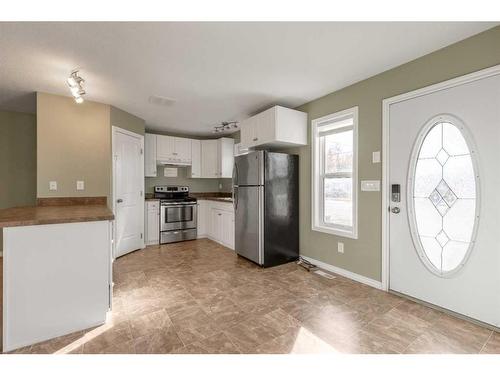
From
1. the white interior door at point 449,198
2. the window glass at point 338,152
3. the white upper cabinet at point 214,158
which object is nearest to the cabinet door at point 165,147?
the white upper cabinet at point 214,158

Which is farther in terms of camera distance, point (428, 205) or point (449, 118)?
point (428, 205)

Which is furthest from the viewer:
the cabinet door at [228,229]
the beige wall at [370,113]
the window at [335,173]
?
the cabinet door at [228,229]

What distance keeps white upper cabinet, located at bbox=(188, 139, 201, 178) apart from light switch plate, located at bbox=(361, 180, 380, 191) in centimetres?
373

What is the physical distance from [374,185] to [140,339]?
104 inches

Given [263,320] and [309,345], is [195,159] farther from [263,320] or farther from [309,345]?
[309,345]

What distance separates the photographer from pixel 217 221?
4621 mm

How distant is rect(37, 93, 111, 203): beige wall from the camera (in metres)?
2.98

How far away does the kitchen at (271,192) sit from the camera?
171 centimetres

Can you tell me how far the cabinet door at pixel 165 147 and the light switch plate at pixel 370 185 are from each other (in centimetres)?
388

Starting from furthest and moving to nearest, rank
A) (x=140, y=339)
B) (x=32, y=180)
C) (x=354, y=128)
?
(x=32, y=180) → (x=354, y=128) → (x=140, y=339)

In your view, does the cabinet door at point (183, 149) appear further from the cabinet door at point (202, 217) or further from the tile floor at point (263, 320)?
the tile floor at point (263, 320)

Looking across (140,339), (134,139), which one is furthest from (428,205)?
(134,139)

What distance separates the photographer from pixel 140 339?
167 cm
